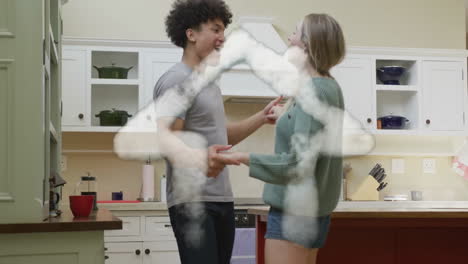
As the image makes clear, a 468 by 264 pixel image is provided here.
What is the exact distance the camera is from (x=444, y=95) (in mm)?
4734

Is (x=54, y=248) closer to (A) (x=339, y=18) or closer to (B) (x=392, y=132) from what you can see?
(B) (x=392, y=132)

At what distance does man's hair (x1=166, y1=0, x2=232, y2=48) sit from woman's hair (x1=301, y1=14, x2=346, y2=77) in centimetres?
30

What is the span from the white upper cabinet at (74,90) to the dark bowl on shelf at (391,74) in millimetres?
2017

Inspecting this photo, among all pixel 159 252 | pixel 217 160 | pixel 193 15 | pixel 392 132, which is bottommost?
pixel 159 252

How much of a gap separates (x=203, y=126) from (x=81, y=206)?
0.62 metres

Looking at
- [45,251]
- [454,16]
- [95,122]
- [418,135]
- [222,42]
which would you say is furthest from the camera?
[454,16]

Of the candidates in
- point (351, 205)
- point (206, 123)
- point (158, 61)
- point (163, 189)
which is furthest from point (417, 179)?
point (206, 123)

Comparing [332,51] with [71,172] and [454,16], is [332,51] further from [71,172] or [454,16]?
[454,16]

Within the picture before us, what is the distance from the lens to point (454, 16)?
5.07 m

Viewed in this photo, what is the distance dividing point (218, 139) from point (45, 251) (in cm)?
53

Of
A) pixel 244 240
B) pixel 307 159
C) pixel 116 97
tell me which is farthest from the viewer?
pixel 116 97

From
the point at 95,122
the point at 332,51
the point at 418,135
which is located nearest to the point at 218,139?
the point at 332,51

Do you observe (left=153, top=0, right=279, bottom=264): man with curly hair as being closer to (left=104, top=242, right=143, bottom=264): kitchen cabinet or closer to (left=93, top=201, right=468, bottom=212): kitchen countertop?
(left=93, top=201, right=468, bottom=212): kitchen countertop

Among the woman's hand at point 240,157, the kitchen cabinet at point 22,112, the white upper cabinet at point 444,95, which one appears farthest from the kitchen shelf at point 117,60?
the woman's hand at point 240,157
